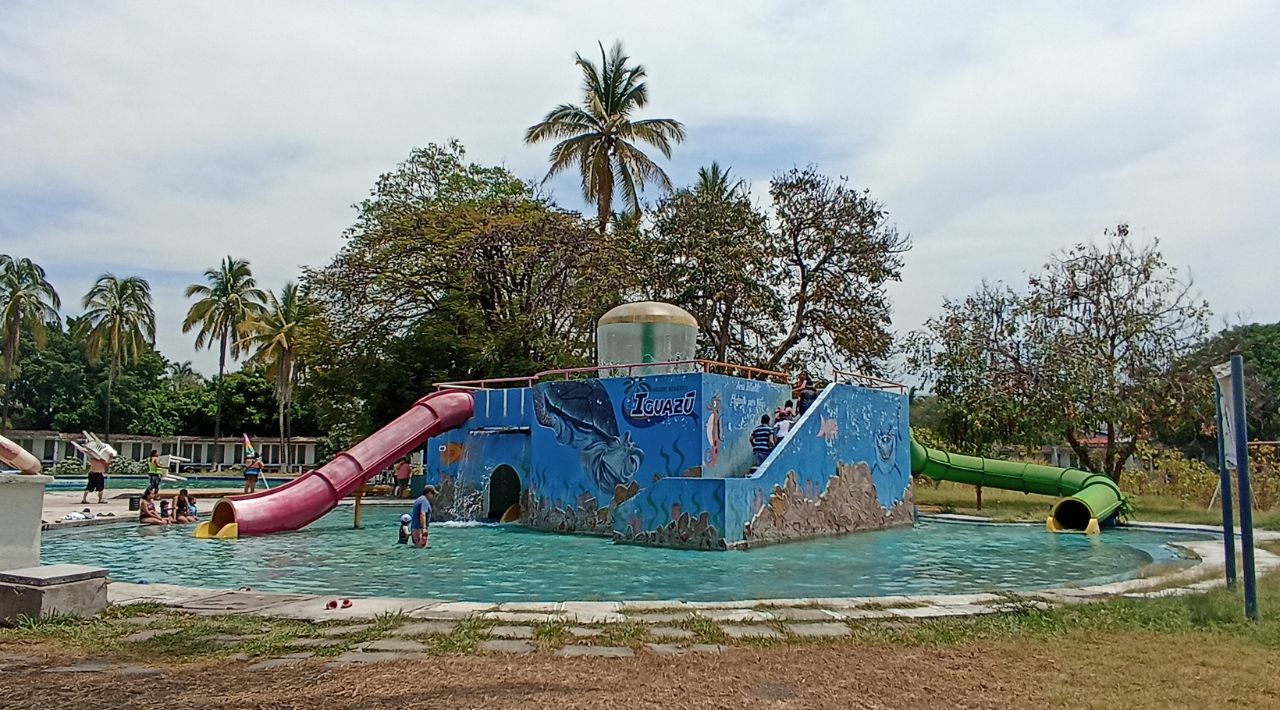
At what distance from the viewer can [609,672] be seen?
6125 mm

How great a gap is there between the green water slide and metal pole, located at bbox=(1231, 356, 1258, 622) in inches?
515

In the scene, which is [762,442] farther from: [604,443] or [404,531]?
[404,531]

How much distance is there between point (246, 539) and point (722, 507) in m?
9.27

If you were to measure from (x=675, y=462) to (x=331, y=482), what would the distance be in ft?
24.4

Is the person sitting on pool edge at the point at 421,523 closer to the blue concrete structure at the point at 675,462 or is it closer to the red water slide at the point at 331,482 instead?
the red water slide at the point at 331,482

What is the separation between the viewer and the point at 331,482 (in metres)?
19.3

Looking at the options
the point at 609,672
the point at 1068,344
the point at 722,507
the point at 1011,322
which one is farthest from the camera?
the point at 1011,322

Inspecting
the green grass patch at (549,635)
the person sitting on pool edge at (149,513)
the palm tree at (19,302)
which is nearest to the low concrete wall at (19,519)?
the green grass patch at (549,635)

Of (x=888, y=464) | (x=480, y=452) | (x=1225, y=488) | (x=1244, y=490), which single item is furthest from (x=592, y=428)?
(x=1244, y=490)

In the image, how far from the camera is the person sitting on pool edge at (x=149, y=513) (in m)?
21.0

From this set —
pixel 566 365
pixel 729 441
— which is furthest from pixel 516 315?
pixel 729 441

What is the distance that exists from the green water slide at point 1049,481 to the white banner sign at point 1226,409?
12789 mm

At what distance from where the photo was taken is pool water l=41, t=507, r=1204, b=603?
11195 millimetres

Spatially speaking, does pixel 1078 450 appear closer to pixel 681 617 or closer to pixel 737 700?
pixel 681 617
